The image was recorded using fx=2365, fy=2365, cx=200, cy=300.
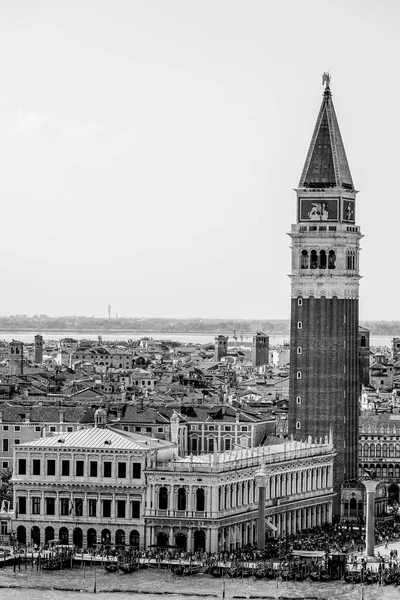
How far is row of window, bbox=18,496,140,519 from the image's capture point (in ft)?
308

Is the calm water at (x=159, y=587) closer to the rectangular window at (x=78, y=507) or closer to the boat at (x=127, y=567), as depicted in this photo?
the boat at (x=127, y=567)

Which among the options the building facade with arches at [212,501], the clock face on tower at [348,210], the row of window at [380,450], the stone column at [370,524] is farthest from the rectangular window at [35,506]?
the row of window at [380,450]

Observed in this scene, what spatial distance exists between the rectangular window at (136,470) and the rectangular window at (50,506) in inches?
135

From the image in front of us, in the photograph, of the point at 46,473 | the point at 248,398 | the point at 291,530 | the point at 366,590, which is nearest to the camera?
the point at 366,590

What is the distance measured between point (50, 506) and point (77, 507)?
1.14m

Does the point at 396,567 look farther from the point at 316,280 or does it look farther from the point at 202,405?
the point at 202,405

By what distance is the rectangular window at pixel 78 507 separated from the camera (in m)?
94.1

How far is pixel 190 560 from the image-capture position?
9044 cm

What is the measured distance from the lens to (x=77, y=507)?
3708 inches

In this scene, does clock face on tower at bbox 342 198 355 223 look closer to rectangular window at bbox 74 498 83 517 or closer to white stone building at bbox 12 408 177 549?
white stone building at bbox 12 408 177 549

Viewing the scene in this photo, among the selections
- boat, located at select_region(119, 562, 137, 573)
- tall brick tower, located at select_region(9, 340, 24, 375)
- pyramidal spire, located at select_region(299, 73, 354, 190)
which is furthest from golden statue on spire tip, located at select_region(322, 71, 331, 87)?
tall brick tower, located at select_region(9, 340, 24, 375)

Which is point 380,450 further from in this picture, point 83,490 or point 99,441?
point 83,490

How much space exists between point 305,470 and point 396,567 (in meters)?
15.4

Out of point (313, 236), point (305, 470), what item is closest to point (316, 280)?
point (313, 236)
